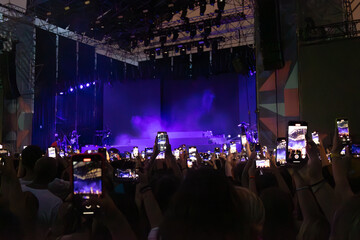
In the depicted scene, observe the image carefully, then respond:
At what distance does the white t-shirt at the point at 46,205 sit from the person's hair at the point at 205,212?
5.76ft

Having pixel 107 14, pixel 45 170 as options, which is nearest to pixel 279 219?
pixel 45 170

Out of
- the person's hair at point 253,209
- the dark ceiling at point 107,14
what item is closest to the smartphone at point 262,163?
the person's hair at point 253,209

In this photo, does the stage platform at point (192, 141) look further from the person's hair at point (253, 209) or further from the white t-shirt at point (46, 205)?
the person's hair at point (253, 209)

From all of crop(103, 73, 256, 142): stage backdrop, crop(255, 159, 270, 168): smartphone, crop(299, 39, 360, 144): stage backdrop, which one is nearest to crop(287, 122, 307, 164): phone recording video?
crop(255, 159, 270, 168): smartphone

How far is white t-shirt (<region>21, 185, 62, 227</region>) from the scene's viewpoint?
2682 mm

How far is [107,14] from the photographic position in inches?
740

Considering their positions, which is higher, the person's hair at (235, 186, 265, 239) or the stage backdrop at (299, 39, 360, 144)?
the stage backdrop at (299, 39, 360, 144)

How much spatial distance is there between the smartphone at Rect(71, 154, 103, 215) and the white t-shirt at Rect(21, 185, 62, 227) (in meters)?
0.74

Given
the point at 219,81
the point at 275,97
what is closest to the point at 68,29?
the point at 219,81

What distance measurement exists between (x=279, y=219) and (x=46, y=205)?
183 cm

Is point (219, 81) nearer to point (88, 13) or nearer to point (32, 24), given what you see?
point (88, 13)

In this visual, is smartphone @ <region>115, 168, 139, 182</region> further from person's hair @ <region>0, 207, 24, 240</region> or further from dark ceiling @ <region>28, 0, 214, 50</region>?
dark ceiling @ <region>28, 0, 214, 50</region>

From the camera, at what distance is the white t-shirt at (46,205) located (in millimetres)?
2682

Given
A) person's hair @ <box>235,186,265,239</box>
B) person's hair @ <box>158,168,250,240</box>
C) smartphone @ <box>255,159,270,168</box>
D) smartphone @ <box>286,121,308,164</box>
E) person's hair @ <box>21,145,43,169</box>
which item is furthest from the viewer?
smartphone @ <box>255,159,270,168</box>
